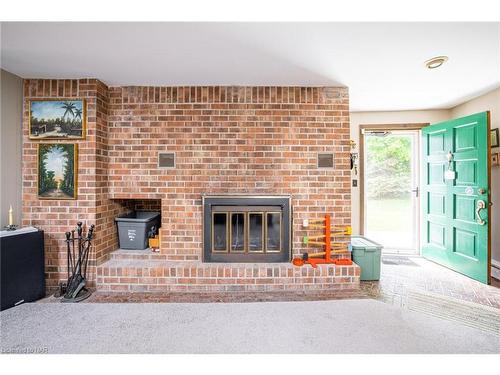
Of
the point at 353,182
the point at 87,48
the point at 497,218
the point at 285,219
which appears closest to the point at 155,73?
the point at 87,48

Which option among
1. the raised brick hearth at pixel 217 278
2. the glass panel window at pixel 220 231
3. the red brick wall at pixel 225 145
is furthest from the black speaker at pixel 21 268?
the glass panel window at pixel 220 231

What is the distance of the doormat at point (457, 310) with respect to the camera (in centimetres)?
222

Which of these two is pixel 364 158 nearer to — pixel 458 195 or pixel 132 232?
pixel 458 195

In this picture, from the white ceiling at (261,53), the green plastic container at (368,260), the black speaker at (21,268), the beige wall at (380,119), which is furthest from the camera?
the beige wall at (380,119)

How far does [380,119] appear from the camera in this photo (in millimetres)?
4227

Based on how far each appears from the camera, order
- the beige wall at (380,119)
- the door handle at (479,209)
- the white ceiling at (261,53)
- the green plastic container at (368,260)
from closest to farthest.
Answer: the white ceiling at (261,53), the door handle at (479,209), the green plastic container at (368,260), the beige wall at (380,119)

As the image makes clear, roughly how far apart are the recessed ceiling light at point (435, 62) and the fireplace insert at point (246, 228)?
186 cm

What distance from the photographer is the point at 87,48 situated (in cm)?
223

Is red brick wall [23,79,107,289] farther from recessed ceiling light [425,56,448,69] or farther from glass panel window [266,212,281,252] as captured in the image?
recessed ceiling light [425,56,448,69]

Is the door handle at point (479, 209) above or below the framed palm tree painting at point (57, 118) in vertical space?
below

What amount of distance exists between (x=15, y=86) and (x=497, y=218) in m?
5.73

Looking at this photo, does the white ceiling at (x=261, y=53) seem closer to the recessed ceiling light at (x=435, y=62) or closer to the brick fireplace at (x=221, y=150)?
the recessed ceiling light at (x=435, y=62)

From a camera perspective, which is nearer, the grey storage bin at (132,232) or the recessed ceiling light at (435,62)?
the recessed ceiling light at (435,62)

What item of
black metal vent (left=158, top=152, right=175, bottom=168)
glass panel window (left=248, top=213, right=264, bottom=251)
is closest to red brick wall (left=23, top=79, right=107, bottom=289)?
black metal vent (left=158, top=152, right=175, bottom=168)
